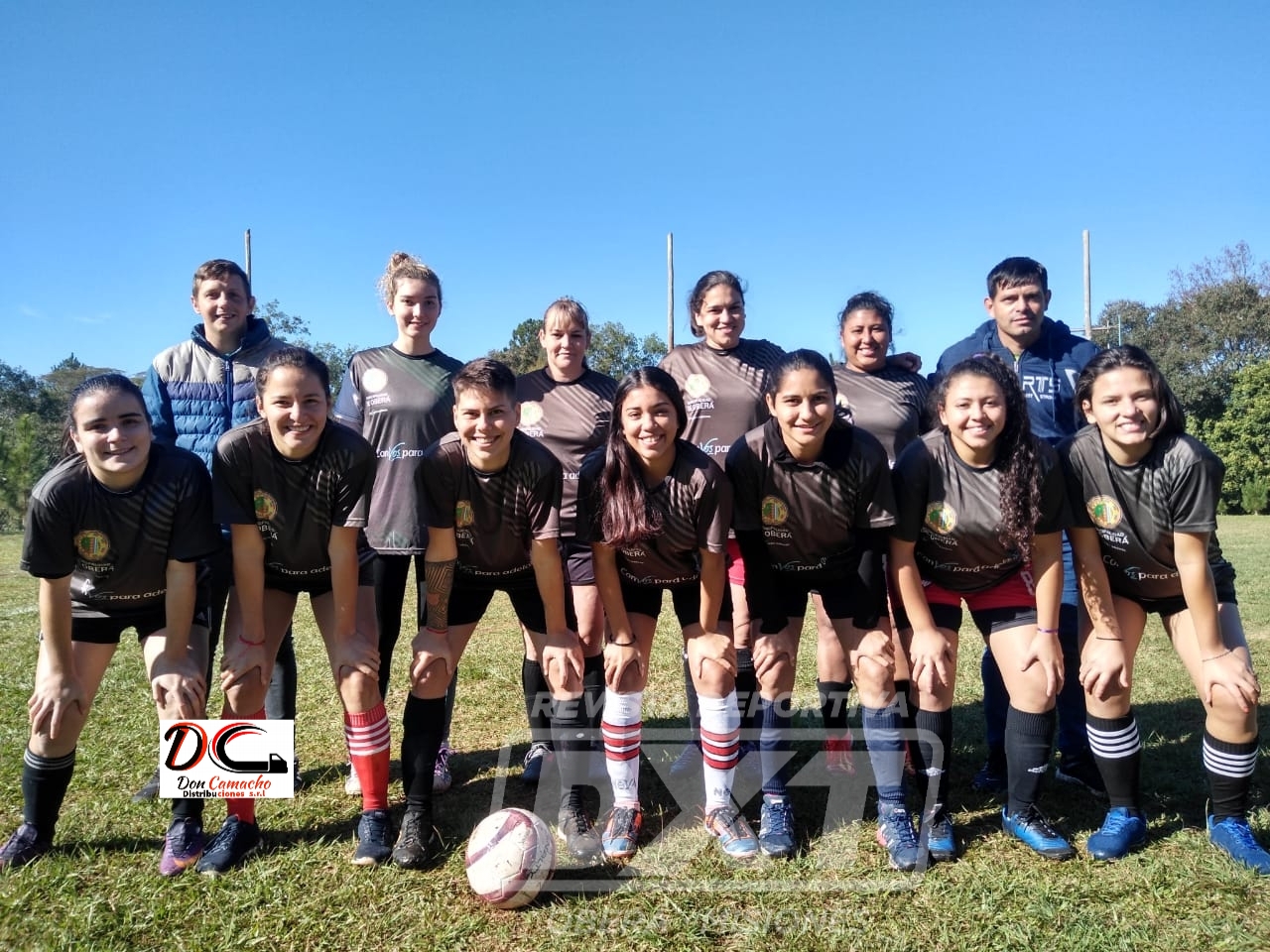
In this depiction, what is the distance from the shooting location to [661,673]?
5.87 m

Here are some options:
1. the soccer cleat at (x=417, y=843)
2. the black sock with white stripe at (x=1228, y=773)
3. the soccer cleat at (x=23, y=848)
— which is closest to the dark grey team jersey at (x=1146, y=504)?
the black sock with white stripe at (x=1228, y=773)

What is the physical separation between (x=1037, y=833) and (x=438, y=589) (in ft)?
8.46

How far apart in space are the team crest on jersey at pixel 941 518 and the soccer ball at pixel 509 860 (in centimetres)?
195

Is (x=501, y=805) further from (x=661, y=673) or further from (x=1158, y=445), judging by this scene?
(x=1158, y=445)

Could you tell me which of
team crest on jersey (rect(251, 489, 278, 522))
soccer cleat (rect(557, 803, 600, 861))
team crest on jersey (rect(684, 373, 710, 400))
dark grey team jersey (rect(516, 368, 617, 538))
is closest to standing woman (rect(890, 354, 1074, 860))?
team crest on jersey (rect(684, 373, 710, 400))

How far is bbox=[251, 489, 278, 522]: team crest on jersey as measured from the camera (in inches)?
124

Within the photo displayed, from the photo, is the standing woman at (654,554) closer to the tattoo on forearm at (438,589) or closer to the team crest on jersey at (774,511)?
the team crest on jersey at (774,511)

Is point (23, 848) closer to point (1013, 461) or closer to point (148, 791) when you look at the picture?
point (148, 791)

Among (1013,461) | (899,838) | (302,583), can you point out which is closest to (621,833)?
(899,838)

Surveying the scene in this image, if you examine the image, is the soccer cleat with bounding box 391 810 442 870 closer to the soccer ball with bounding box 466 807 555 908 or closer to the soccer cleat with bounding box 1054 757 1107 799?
the soccer ball with bounding box 466 807 555 908

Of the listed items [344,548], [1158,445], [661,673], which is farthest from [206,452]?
[1158,445]

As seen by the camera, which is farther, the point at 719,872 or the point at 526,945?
the point at 719,872

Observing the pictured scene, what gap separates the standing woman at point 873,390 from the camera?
383cm

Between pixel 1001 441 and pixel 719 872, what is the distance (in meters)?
2.03
